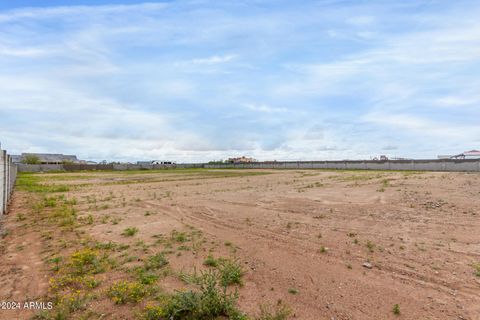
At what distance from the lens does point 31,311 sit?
146 inches

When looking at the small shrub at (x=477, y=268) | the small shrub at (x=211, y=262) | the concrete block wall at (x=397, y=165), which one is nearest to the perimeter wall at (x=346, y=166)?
the concrete block wall at (x=397, y=165)

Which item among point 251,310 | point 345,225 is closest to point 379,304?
point 251,310

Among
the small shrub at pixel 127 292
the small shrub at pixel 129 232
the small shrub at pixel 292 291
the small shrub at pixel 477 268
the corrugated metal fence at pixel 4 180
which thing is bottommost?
the small shrub at pixel 292 291

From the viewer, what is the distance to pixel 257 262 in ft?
17.6

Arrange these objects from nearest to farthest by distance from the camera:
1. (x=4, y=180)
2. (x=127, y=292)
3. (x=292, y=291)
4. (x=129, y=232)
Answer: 1. (x=127, y=292)
2. (x=292, y=291)
3. (x=129, y=232)
4. (x=4, y=180)

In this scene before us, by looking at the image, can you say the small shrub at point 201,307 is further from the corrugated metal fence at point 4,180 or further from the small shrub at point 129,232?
the corrugated metal fence at point 4,180

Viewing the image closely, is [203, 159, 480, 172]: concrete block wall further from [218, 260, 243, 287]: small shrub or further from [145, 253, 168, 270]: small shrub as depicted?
[145, 253, 168, 270]: small shrub

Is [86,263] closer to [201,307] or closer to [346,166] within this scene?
[201,307]

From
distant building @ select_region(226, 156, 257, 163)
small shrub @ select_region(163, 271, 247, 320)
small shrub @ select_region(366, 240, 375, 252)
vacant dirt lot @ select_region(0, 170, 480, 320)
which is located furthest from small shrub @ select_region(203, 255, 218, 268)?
distant building @ select_region(226, 156, 257, 163)

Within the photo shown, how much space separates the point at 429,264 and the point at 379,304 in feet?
6.49

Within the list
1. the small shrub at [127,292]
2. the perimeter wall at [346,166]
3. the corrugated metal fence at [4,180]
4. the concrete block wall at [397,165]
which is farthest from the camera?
the perimeter wall at [346,166]

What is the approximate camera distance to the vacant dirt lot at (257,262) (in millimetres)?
3787

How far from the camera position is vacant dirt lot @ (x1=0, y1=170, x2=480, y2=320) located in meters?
3.79

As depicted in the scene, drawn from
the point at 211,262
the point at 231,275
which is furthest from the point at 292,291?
the point at 211,262
